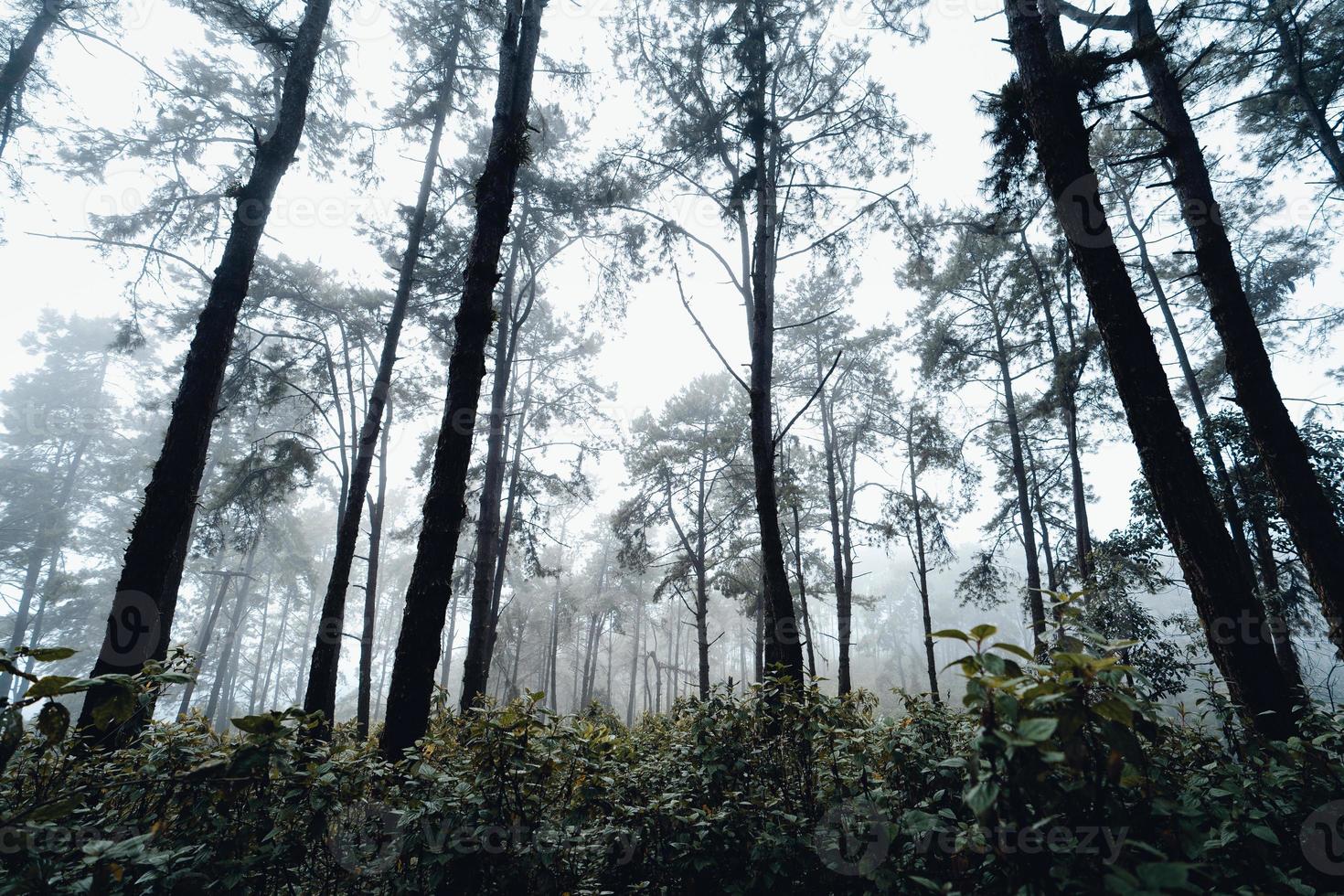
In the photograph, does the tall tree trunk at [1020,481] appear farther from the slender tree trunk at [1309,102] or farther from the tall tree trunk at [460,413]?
the tall tree trunk at [460,413]

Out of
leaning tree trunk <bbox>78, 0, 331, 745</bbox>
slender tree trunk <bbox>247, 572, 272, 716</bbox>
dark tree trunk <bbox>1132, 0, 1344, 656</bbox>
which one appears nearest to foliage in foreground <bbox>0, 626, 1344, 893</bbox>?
leaning tree trunk <bbox>78, 0, 331, 745</bbox>

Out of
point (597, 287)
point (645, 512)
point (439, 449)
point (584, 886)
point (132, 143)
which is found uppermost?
point (132, 143)

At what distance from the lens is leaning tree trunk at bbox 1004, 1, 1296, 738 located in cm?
312

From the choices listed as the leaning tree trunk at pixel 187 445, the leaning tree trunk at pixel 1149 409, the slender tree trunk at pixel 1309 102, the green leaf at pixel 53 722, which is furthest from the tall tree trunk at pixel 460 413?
the slender tree trunk at pixel 1309 102

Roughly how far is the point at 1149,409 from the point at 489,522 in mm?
9178

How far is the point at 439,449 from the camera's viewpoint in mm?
4016

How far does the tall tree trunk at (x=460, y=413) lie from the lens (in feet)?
11.6

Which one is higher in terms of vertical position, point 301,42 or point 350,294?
point 350,294

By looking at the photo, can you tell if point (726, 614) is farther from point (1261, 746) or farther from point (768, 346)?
point (1261, 746)

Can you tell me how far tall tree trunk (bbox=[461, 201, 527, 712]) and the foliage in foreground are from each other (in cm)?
643

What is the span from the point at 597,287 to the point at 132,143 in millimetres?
8940

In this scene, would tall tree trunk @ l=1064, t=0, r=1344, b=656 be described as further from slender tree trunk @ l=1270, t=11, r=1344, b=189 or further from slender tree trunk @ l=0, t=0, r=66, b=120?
slender tree trunk @ l=0, t=0, r=66, b=120

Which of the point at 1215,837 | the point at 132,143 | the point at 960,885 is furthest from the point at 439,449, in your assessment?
the point at 132,143

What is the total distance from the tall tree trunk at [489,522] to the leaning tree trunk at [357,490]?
1879 millimetres
